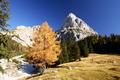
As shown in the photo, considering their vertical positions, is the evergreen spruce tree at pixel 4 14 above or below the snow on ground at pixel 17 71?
above

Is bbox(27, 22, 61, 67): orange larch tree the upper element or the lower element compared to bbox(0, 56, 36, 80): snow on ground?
upper

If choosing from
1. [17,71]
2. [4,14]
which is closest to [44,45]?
[17,71]

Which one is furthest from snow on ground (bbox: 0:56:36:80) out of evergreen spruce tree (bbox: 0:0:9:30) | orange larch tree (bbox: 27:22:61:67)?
evergreen spruce tree (bbox: 0:0:9:30)

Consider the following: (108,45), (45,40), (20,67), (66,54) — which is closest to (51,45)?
(45,40)

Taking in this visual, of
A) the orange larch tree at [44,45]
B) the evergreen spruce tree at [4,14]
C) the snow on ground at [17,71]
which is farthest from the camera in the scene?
the snow on ground at [17,71]

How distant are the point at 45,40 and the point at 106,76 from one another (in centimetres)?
2351

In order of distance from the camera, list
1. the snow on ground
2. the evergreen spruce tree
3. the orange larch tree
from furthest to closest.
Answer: the snow on ground → the orange larch tree → the evergreen spruce tree

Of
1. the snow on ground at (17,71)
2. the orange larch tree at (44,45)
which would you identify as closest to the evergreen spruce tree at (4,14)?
the orange larch tree at (44,45)

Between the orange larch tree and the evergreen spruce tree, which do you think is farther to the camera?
the orange larch tree

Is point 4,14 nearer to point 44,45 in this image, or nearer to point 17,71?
point 44,45

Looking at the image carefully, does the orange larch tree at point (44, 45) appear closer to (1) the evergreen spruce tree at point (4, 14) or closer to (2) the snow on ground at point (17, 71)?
(2) the snow on ground at point (17, 71)

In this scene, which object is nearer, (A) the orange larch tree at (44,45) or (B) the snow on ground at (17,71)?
(A) the orange larch tree at (44,45)

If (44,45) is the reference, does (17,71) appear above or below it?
below

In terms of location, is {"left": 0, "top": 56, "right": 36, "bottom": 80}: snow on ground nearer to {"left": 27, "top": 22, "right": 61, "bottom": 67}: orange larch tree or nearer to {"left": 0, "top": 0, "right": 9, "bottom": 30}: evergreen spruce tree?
{"left": 27, "top": 22, "right": 61, "bottom": 67}: orange larch tree
